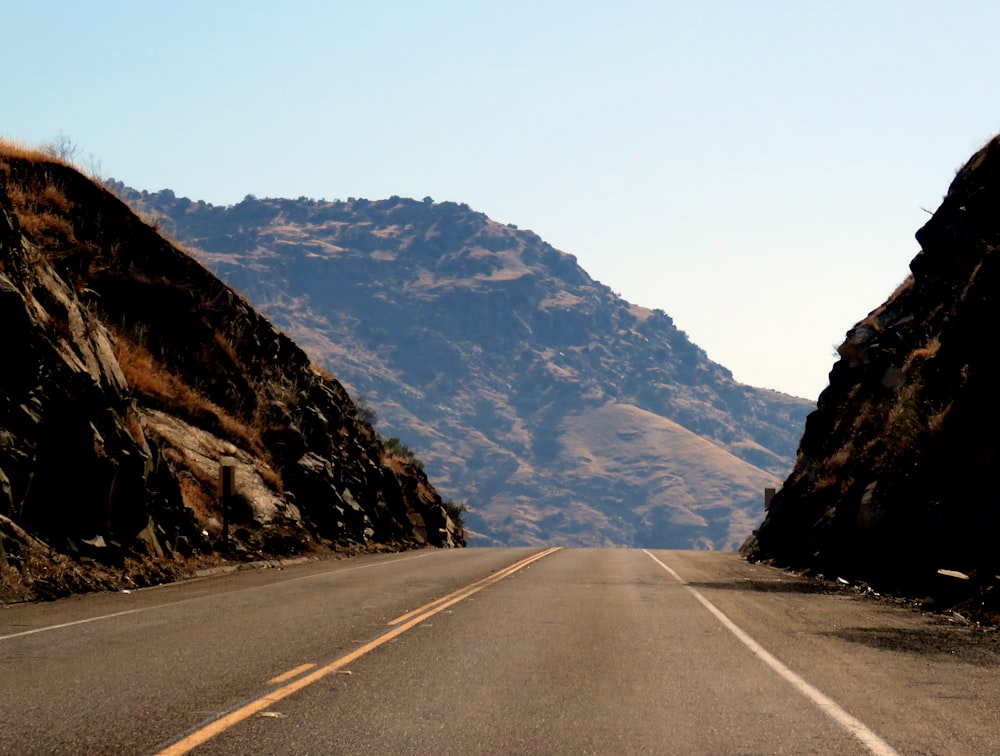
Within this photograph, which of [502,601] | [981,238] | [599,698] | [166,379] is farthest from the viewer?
[166,379]

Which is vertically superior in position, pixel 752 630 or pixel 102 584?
pixel 752 630

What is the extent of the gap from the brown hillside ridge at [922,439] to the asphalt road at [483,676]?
2.40 meters

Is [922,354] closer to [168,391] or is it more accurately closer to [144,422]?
[144,422]

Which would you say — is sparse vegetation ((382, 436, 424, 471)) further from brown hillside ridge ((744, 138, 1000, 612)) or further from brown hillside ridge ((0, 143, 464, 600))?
brown hillside ridge ((744, 138, 1000, 612))

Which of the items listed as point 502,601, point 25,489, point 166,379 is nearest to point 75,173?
point 166,379

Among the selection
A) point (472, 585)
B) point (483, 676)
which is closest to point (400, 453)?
point (472, 585)

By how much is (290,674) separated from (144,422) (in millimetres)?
20539

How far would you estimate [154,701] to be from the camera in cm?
777

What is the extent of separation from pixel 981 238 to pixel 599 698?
2388cm

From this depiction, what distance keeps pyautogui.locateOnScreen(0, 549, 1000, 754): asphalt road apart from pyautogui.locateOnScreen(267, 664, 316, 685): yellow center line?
56 mm

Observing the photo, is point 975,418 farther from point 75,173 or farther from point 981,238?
point 75,173

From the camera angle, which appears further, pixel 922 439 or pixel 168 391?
pixel 168 391

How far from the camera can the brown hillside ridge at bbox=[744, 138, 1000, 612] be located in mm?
18484

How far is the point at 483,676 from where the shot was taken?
368 inches
